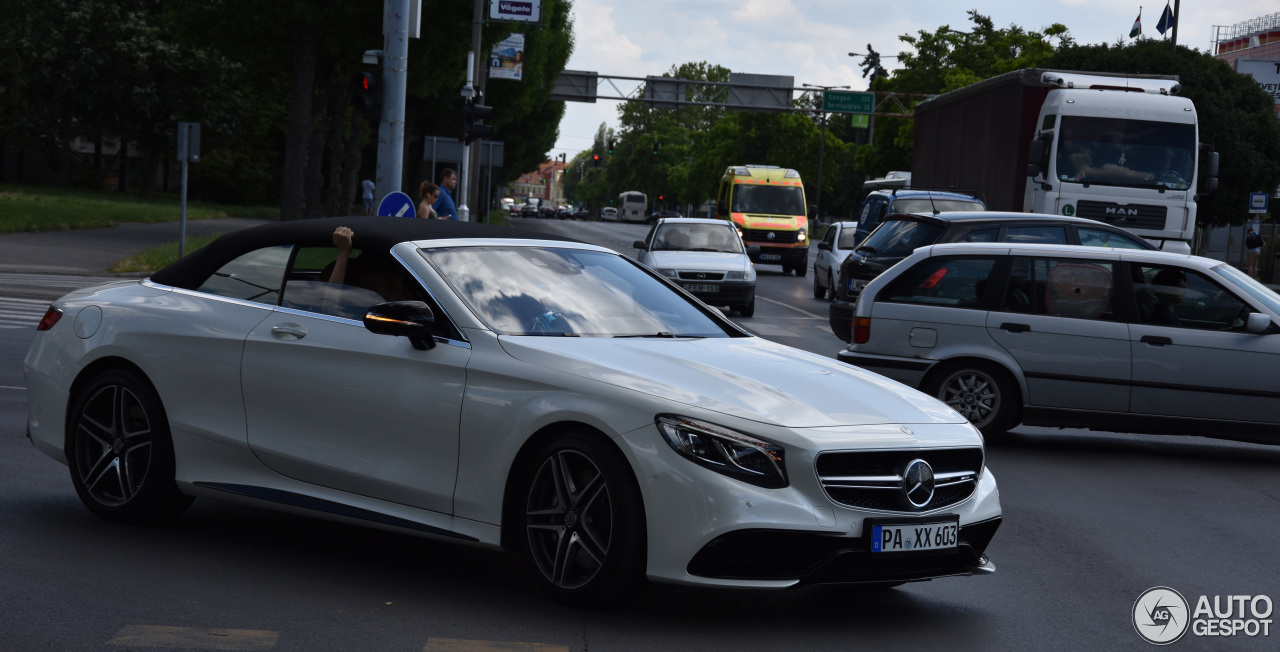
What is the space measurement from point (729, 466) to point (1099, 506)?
4229mm

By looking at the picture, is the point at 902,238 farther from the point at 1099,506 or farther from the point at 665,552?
the point at 665,552

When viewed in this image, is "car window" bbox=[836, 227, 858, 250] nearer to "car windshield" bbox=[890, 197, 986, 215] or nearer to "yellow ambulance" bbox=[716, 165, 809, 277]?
"car windshield" bbox=[890, 197, 986, 215]

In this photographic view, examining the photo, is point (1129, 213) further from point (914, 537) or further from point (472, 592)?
point (472, 592)

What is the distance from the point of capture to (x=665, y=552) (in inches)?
197

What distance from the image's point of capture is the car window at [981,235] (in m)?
14.5

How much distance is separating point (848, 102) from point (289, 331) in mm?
70054

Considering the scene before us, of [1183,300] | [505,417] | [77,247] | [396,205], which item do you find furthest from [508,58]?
[505,417]

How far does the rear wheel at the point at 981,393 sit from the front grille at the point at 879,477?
5.45 m

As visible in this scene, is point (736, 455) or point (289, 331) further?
point (289, 331)

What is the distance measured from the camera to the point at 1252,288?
1052 centimetres

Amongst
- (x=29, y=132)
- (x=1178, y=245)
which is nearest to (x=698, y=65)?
(x=29, y=132)

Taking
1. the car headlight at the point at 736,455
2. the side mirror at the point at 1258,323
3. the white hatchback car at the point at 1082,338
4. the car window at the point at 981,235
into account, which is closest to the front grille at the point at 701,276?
the car window at the point at 981,235

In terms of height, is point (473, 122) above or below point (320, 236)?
above

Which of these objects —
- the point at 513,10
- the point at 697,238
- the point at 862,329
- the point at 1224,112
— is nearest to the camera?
the point at 862,329
